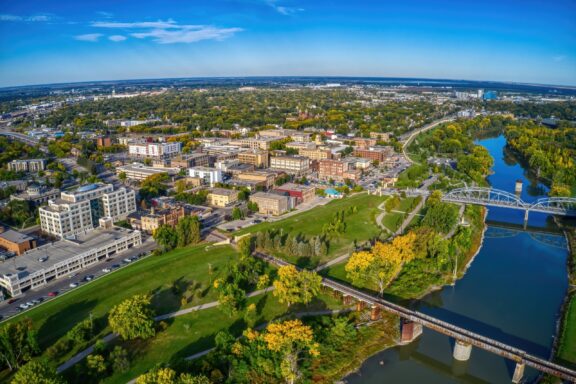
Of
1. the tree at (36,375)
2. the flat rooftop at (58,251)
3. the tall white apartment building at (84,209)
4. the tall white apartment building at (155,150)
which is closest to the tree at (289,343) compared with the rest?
the tree at (36,375)

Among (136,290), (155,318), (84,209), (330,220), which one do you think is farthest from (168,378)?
(330,220)

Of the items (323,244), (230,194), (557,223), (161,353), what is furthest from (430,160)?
(161,353)

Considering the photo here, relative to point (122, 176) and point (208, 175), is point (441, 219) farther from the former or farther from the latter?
point (122, 176)

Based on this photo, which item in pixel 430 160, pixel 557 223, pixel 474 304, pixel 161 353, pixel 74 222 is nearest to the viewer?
pixel 161 353

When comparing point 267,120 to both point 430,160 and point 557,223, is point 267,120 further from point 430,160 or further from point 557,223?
point 557,223

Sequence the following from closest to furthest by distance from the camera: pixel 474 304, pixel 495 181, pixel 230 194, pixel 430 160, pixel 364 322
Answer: pixel 364 322
pixel 474 304
pixel 230 194
pixel 495 181
pixel 430 160

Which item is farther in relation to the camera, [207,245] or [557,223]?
[557,223]
